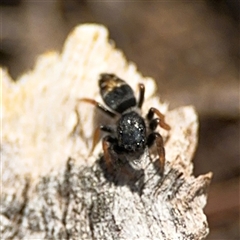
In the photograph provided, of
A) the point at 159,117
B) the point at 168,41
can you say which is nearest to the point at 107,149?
the point at 159,117

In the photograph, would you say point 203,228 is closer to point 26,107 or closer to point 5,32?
point 26,107

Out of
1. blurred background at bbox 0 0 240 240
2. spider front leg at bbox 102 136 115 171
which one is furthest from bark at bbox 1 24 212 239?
blurred background at bbox 0 0 240 240

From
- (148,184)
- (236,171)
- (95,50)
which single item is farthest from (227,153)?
(148,184)

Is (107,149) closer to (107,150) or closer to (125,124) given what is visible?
(107,150)

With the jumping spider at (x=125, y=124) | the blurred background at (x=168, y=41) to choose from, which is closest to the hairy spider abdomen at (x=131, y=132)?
the jumping spider at (x=125, y=124)

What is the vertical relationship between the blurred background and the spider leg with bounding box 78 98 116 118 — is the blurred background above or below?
above

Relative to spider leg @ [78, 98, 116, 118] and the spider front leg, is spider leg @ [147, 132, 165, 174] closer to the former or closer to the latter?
the spider front leg

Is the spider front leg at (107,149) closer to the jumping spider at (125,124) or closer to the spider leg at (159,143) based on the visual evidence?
the jumping spider at (125,124)
